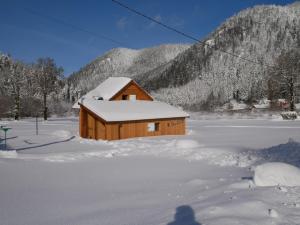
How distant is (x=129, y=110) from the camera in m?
31.7

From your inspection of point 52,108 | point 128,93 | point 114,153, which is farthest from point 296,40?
point 114,153

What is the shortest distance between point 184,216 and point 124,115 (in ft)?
78.5

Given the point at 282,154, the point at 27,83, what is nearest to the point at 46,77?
the point at 27,83

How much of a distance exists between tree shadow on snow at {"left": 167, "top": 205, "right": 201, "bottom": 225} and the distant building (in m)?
21.7

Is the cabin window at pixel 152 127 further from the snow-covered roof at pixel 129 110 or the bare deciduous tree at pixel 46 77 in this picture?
the bare deciduous tree at pixel 46 77

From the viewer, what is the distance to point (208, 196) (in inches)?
320

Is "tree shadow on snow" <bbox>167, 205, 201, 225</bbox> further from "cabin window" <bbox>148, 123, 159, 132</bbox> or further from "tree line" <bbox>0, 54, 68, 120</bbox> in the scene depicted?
"tree line" <bbox>0, 54, 68, 120</bbox>

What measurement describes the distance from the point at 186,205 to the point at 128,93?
29592mm

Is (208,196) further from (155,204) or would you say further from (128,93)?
(128,93)

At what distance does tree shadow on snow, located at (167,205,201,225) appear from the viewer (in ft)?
19.8

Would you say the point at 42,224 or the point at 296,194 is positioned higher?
the point at 296,194

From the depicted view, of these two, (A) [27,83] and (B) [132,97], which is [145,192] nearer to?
(B) [132,97]

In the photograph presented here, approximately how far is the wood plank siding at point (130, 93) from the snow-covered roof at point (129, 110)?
188 cm

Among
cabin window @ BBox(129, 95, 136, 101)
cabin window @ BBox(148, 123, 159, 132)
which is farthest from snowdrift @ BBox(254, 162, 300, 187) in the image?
cabin window @ BBox(129, 95, 136, 101)
